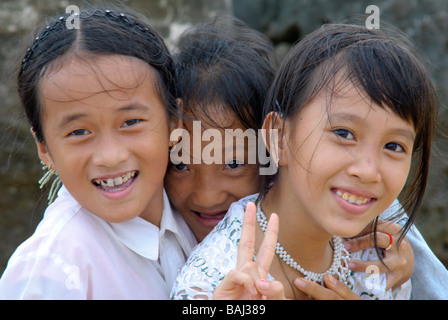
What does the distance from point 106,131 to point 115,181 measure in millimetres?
169

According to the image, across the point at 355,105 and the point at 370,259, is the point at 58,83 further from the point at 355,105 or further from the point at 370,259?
the point at 370,259

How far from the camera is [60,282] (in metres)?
1.56

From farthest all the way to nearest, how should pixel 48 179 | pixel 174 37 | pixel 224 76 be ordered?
1. pixel 174 37
2. pixel 48 179
3. pixel 224 76

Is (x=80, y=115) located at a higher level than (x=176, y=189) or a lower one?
higher

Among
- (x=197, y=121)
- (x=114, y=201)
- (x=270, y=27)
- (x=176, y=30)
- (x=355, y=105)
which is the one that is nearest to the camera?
(x=355, y=105)

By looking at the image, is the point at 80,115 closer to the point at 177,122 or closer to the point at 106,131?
the point at 106,131

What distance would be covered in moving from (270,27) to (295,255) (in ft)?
7.81

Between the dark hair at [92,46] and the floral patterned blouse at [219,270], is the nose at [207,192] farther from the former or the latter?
the dark hair at [92,46]

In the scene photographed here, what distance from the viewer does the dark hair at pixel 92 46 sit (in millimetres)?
1664

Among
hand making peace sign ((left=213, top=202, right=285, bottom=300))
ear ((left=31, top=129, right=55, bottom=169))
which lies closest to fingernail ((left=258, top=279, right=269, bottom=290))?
hand making peace sign ((left=213, top=202, right=285, bottom=300))

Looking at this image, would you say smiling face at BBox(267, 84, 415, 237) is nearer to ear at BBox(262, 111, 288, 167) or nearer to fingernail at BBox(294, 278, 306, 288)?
ear at BBox(262, 111, 288, 167)

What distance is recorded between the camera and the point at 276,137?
5.72 feet

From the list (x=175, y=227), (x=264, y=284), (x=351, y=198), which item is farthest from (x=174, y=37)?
(x=264, y=284)

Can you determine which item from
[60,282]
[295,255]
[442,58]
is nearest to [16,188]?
[60,282]
